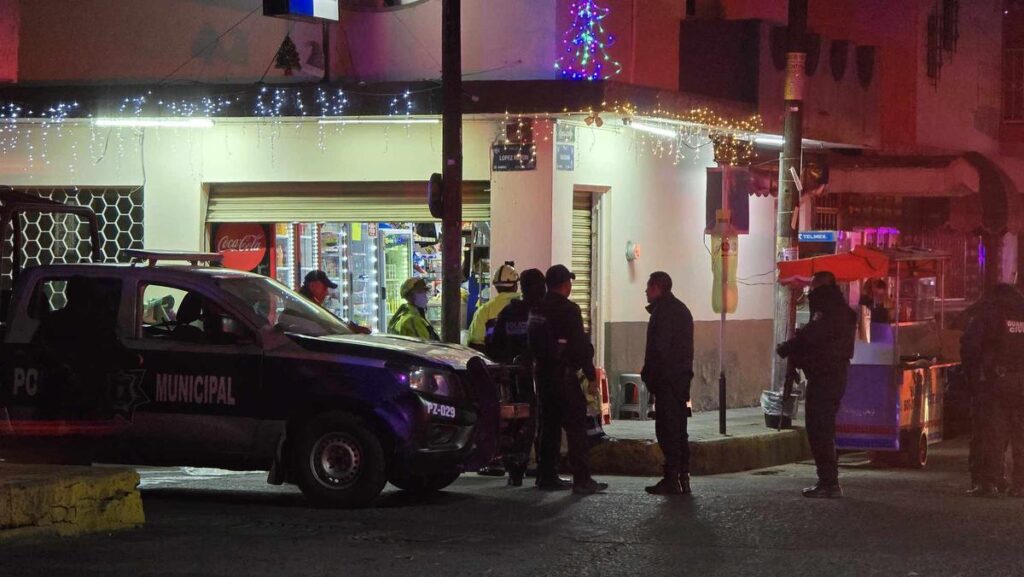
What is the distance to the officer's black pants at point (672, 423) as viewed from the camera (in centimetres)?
1212

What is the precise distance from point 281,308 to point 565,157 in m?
6.71

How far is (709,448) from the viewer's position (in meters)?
15.8

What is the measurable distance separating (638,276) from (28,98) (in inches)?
306

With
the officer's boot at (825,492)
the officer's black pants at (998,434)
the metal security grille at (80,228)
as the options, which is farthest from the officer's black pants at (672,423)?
the metal security grille at (80,228)

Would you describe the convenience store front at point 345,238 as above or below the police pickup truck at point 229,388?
above

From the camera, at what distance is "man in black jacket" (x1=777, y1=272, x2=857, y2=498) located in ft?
39.8

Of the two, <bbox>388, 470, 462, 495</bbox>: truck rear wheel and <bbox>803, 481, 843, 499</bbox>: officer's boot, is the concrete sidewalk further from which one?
<bbox>388, 470, 462, 495</bbox>: truck rear wheel

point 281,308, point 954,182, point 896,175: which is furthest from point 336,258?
point 954,182

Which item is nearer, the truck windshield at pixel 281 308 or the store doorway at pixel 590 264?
the truck windshield at pixel 281 308

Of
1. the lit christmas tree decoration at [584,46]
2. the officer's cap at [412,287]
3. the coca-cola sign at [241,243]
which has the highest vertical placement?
the lit christmas tree decoration at [584,46]

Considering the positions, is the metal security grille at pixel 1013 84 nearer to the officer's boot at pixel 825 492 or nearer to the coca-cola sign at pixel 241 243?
the coca-cola sign at pixel 241 243

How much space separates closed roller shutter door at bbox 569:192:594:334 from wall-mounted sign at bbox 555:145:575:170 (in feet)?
2.37

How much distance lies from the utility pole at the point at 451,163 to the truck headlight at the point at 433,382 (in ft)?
13.1

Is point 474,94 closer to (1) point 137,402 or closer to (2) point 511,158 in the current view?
(2) point 511,158
